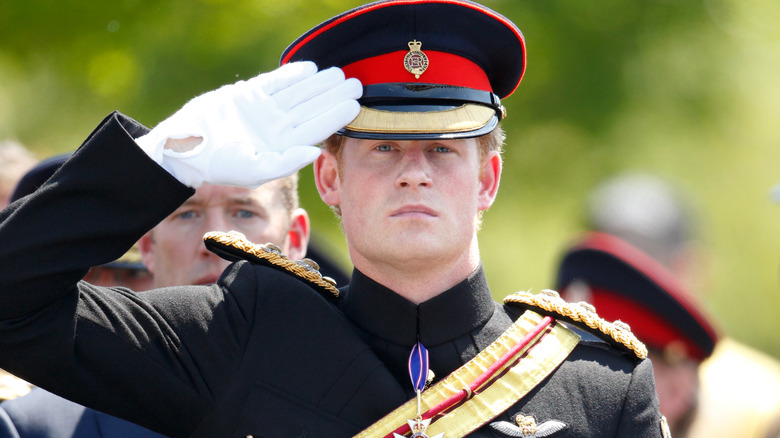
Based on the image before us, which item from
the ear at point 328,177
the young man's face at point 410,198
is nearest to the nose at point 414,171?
the young man's face at point 410,198

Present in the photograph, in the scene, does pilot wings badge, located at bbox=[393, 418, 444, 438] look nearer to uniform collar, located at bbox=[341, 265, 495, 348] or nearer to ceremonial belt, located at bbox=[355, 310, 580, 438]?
ceremonial belt, located at bbox=[355, 310, 580, 438]

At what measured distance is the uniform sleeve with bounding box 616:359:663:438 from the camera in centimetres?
369

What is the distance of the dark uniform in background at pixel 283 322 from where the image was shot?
3328 millimetres

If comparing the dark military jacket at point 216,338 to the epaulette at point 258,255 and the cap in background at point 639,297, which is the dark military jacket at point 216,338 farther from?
the cap in background at point 639,297

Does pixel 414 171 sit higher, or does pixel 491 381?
pixel 414 171

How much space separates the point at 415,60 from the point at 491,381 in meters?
0.92

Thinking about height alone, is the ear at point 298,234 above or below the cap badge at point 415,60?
below

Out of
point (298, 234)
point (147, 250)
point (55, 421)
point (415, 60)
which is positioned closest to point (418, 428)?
point (415, 60)

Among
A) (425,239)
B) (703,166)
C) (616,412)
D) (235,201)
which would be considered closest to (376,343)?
(425,239)

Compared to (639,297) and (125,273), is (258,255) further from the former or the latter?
(639,297)

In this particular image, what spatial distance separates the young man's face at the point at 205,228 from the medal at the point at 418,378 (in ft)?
4.04

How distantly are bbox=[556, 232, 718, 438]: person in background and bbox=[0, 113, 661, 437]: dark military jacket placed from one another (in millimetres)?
1893

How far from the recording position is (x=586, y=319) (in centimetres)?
391

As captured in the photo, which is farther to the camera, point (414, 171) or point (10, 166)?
point (10, 166)
